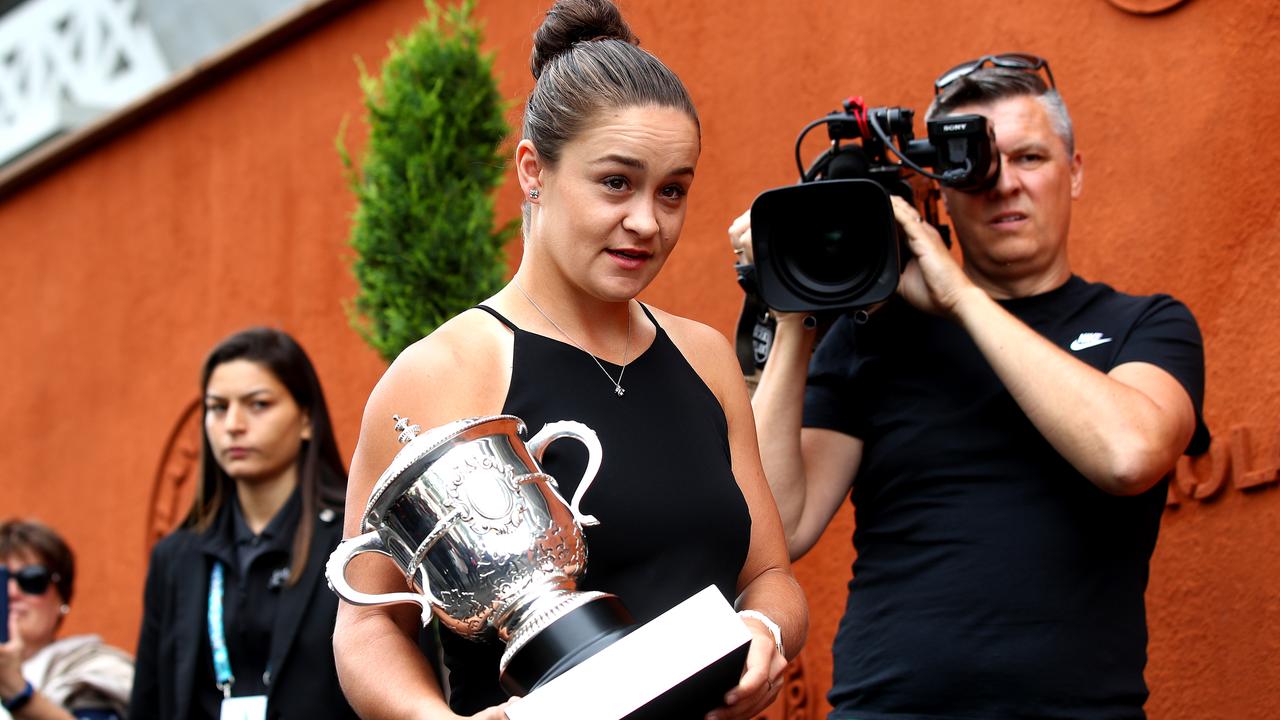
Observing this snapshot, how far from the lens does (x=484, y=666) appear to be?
1.81 metres

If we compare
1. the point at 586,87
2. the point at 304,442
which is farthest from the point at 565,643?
the point at 304,442

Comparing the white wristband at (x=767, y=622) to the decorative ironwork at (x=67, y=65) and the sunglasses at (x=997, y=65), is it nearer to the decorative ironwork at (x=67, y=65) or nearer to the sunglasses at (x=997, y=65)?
the sunglasses at (x=997, y=65)

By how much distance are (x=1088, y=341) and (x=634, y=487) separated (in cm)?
107

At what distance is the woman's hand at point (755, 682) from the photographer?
5.19ft

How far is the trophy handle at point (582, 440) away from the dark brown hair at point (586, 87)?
377mm

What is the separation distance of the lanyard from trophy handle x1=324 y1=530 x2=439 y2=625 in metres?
1.62

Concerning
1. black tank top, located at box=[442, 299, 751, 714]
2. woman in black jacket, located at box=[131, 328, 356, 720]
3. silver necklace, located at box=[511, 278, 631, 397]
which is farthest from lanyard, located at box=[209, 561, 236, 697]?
silver necklace, located at box=[511, 278, 631, 397]

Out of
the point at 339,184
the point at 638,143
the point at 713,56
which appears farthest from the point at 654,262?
the point at 339,184

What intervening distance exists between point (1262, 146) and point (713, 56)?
180cm

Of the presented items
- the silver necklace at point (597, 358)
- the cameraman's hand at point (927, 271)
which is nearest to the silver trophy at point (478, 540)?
the silver necklace at point (597, 358)

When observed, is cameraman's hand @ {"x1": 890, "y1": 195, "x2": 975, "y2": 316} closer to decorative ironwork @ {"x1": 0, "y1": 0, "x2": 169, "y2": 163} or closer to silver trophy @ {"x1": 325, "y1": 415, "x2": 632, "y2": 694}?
silver trophy @ {"x1": 325, "y1": 415, "x2": 632, "y2": 694}

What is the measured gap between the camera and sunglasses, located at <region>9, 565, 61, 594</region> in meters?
4.42

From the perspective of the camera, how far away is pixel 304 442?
352cm

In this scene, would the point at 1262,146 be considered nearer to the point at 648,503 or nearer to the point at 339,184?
the point at 648,503
